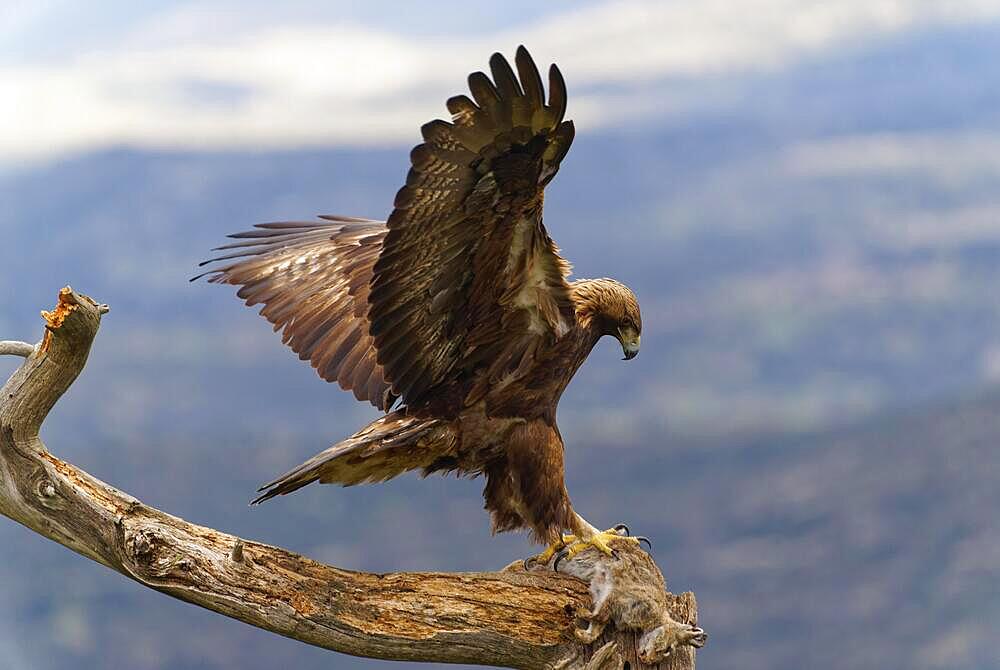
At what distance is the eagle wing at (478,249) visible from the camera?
9.42 feet

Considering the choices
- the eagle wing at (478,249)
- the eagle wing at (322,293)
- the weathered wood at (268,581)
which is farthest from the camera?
the eagle wing at (322,293)

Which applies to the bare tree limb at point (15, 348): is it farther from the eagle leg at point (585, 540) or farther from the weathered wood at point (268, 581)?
the eagle leg at point (585, 540)

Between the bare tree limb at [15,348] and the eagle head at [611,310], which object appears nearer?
the bare tree limb at [15,348]

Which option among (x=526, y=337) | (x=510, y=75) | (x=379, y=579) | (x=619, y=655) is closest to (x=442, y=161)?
(x=510, y=75)

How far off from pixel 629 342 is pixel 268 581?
128 centimetres

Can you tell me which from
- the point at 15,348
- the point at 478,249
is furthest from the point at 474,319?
the point at 15,348

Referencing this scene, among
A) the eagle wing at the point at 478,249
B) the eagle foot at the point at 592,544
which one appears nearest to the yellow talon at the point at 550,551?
the eagle foot at the point at 592,544

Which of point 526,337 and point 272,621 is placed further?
point 526,337

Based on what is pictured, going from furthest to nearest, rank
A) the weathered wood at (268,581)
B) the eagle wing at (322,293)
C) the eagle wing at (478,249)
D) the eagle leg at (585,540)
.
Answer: the eagle wing at (322,293)
the eagle leg at (585,540)
the weathered wood at (268,581)
the eagle wing at (478,249)

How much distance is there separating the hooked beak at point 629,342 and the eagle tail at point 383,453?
0.59 meters

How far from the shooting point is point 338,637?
130 inches

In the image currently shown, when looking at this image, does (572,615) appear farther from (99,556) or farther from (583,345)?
(99,556)

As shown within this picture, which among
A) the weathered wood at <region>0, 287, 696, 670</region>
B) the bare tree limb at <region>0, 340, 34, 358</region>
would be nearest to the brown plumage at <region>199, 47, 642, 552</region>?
the weathered wood at <region>0, 287, 696, 670</region>

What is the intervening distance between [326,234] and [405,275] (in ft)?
4.04
